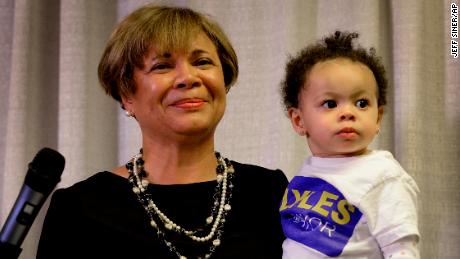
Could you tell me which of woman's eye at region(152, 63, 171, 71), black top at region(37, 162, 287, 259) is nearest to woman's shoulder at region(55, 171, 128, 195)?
black top at region(37, 162, 287, 259)

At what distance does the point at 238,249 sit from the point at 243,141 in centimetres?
50

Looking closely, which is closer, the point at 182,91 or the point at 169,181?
the point at 182,91

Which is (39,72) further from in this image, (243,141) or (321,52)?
(321,52)

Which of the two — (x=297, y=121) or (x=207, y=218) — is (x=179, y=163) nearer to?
(x=207, y=218)

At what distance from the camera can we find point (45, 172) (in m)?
0.77

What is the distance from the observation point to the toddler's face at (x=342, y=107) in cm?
Result: 114

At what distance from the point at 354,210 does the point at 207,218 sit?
36 cm

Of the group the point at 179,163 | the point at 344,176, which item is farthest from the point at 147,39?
the point at 344,176

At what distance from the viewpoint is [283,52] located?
1665 mm

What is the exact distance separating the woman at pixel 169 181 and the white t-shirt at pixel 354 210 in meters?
0.19

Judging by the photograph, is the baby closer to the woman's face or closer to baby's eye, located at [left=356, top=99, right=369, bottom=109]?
baby's eye, located at [left=356, top=99, right=369, bottom=109]

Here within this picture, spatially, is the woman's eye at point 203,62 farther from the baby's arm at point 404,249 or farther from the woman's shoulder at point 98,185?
the baby's arm at point 404,249

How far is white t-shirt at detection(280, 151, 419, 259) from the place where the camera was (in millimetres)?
1051

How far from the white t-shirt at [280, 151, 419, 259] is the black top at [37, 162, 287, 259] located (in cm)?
16
